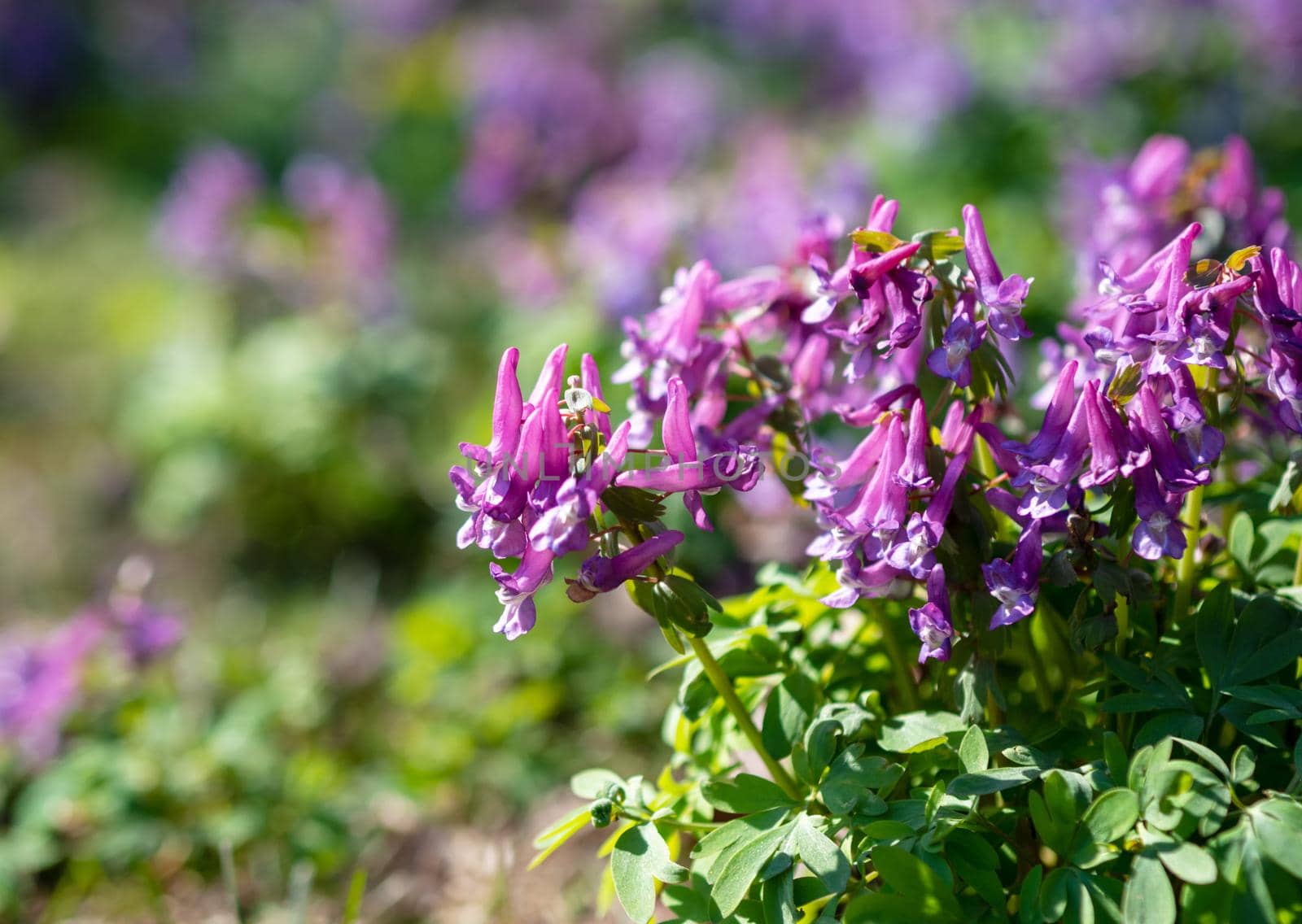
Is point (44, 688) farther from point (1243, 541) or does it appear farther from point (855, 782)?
point (1243, 541)

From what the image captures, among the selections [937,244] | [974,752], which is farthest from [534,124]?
[974,752]

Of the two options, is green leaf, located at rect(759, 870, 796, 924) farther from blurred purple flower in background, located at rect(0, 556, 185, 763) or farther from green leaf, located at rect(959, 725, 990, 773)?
blurred purple flower in background, located at rect(0, 556, 185, 763)

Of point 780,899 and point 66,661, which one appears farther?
point 66,661

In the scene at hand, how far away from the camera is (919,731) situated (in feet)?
5.51

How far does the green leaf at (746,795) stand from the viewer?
167 cm

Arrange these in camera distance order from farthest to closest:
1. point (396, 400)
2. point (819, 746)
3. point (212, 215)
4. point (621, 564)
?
point (212, 215) → point (396, 400) → point (819, 746) → point (621, 564)

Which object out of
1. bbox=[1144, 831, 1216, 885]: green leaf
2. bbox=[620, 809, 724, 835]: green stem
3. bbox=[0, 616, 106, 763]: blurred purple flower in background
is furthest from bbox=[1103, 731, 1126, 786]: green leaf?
bbox=[0, 616, 106, 763]: blurred purple flower in background

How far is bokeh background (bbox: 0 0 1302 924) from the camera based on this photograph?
2988 millimetres

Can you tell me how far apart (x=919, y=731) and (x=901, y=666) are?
9.7 inches

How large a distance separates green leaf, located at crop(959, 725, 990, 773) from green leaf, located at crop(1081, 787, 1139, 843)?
148 millimetres

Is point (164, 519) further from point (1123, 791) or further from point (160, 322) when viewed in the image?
point (1123, 791)

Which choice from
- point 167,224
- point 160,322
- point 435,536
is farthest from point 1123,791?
point 160,322

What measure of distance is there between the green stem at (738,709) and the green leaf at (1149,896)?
1.64 ft

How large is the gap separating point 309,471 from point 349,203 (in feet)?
4.50
